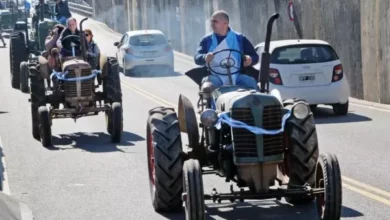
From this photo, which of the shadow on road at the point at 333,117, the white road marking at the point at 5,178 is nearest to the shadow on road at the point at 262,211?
the white road marking at the point at 5,178

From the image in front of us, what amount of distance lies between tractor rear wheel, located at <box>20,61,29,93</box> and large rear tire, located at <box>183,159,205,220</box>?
19747mm

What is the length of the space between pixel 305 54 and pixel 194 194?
13.1 meters

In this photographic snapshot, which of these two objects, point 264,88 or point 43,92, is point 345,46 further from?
point 264,88

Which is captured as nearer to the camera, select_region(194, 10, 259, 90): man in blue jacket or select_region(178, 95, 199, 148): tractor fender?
select_region(178, 95, 199, 148): tractor fender

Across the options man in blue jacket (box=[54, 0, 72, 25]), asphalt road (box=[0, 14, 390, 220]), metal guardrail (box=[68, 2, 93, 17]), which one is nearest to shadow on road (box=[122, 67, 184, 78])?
man in blue jacket (box=[54, 0, 72, 25])

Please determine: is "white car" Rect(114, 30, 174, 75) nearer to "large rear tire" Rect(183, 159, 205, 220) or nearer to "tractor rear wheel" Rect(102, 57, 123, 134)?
"tractor rear wheel" Rect(102, 57, 123, 134)

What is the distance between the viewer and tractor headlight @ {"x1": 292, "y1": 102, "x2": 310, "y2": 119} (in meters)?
10.9

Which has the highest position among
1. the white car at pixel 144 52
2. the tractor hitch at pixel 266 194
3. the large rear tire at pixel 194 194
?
the large rear tire at pixel 194 194

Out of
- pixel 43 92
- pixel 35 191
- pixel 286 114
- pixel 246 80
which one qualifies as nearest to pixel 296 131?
pixel 286 114

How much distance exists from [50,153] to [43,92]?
7.08ft

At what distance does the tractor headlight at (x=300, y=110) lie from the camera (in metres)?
10.9

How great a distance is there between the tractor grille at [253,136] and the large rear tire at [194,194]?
2.07 ft

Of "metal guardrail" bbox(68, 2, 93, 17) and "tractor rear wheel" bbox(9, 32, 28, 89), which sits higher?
"tractor rear wheel" bbox(9, 32, 28, 89)

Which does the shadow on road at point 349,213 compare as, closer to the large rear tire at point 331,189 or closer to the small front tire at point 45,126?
the large rear tire at point 331,189
